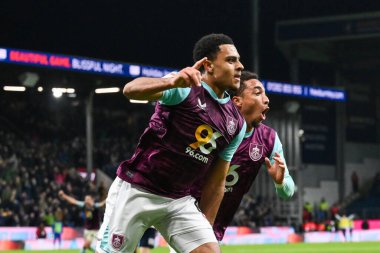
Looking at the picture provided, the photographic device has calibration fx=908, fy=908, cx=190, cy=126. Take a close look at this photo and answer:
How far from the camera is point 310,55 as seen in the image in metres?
52.1

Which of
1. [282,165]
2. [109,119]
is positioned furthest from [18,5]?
[282,165]

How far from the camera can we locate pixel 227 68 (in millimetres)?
6891

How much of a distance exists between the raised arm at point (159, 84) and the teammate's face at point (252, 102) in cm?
240

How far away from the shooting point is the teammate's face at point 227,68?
6891 mm

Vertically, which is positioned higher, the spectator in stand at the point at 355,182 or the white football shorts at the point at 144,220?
the white football shorts at the point at 144,220

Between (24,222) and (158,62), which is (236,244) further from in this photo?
(158,62)

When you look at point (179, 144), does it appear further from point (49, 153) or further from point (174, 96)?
point (49, 153)

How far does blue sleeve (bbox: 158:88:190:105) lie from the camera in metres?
6.49

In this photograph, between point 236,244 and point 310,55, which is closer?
point 236,244

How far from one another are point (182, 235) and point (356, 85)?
48956 millimetres

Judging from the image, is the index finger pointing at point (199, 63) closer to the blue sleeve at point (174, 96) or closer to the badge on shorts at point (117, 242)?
the blue sleeve at point (174, 96)

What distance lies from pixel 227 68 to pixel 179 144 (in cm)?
69

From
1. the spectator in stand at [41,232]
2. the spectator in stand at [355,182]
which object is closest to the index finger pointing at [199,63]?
the spectator in stand at [41,232]

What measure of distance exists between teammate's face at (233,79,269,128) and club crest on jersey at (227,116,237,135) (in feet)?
4.91
